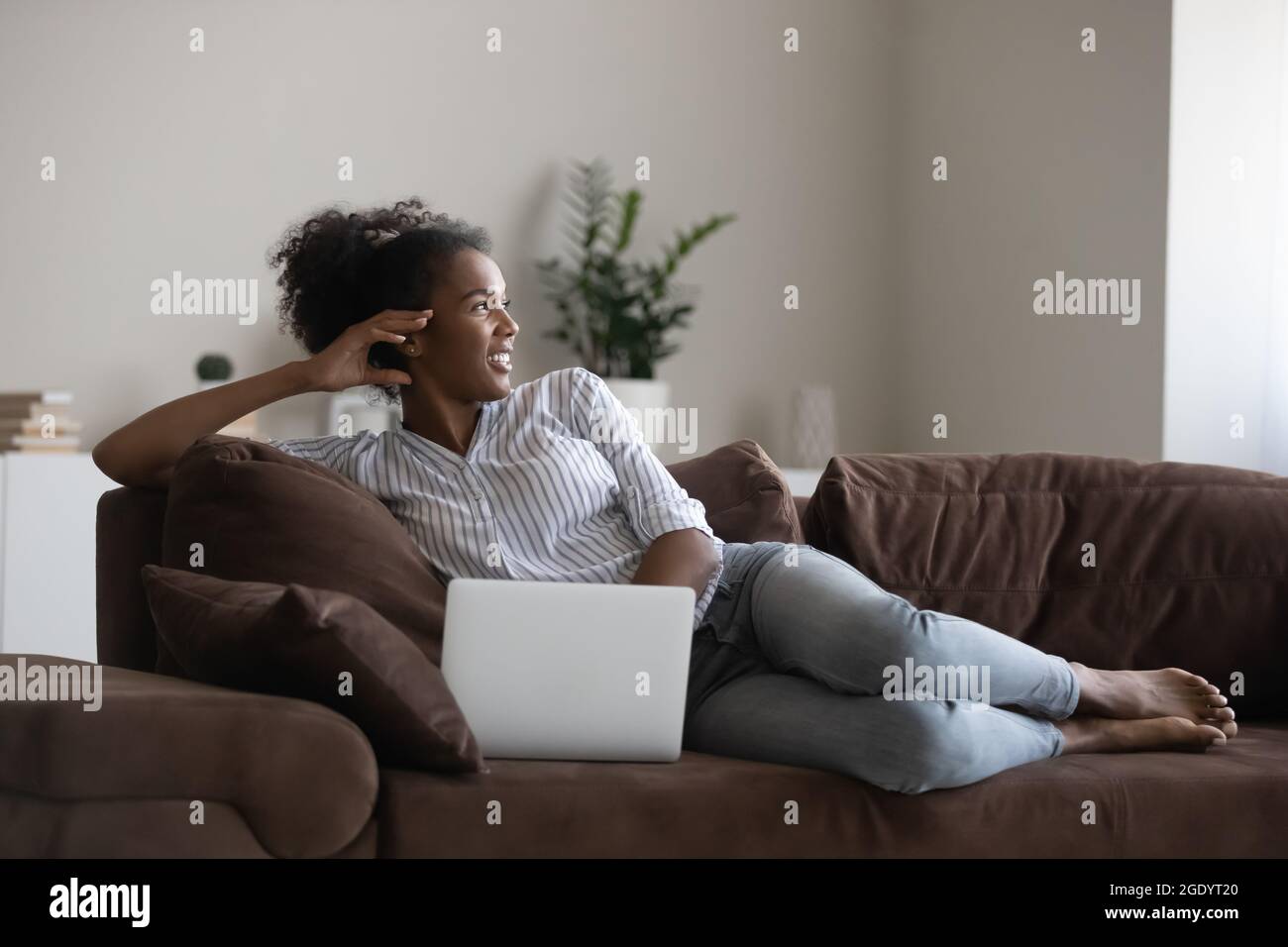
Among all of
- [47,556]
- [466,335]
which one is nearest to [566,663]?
[466,335]

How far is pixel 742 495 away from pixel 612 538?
291mm

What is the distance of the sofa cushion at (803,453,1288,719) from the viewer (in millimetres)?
2100

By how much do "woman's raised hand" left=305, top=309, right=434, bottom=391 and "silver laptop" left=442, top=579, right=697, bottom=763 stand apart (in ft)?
2.11

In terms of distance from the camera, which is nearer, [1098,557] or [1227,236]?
[1098,557]

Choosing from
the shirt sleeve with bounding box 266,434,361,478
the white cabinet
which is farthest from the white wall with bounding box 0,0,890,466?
the shirt sleeve with bounding box 266,434,361,478

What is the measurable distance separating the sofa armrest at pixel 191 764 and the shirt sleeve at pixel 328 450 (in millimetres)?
691

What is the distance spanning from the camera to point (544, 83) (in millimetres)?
4359

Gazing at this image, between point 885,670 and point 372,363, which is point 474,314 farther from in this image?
point 885,670

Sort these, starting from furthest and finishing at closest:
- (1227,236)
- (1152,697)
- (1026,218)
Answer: (1026,218), (1227,236), (1152,697)

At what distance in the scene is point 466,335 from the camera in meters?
2.04

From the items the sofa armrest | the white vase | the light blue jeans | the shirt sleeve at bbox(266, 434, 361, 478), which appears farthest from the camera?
the white vase

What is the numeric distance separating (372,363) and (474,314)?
22cm

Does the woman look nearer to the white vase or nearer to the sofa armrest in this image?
the sofa armrest

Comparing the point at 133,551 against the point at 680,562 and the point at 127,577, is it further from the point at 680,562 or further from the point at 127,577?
the point at 680,562
